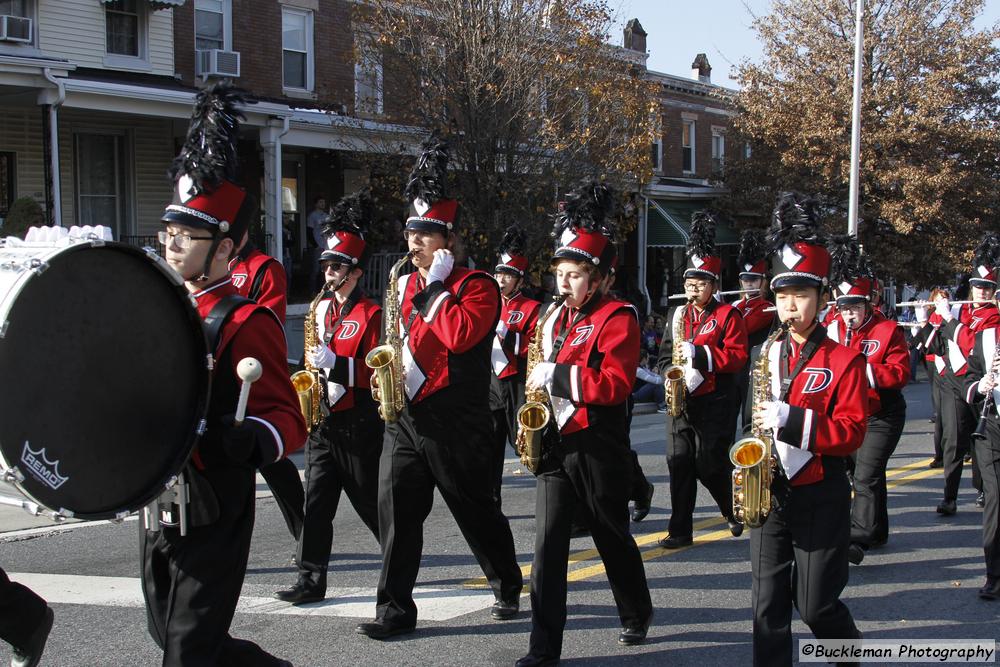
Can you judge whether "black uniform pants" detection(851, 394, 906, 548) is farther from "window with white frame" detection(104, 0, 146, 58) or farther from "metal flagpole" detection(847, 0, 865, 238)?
"window with white frame" detection(104, 0, 146, 58)

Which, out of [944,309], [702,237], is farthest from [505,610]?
[944,309]

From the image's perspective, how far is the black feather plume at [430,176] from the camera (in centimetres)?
590

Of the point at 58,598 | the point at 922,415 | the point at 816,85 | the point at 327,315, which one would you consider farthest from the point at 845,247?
the point at 816,85

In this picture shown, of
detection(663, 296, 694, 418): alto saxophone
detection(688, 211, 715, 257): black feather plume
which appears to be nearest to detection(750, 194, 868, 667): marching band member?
detection(663, 296, 694, 418): alto saxophone

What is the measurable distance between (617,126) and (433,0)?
3767 millimetres

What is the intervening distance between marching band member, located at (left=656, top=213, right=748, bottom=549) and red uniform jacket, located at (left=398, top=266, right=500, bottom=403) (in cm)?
253

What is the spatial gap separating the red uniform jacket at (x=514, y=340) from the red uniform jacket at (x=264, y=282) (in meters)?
2.43

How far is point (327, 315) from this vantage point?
6.69 m

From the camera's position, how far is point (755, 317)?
32.4ft

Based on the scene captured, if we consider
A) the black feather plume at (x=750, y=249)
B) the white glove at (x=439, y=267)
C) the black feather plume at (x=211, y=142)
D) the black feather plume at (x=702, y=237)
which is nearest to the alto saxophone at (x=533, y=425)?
the white glove at (x=439, y=267)

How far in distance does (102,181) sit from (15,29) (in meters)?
2.94

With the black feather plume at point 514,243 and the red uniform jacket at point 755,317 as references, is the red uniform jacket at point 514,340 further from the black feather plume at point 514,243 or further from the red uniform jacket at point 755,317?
the red uniform jacket at point 755,317

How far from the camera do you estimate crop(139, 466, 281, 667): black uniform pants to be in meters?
3.49

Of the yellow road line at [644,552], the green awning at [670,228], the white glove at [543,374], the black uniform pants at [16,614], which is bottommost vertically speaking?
the yellow road line at [644,552]
